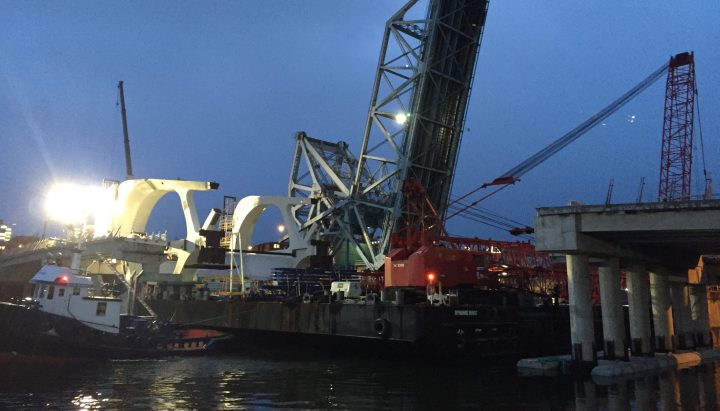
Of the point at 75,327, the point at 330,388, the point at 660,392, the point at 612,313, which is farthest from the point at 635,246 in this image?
the point at 75,327

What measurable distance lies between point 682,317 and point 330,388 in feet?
94.3

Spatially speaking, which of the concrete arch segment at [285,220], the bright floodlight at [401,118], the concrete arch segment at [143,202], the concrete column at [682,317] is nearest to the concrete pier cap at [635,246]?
the concrete column at [682,317]

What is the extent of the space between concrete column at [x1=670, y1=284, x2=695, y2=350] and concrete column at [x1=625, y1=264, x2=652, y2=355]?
9.70 metres

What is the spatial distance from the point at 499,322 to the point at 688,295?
1685 cm

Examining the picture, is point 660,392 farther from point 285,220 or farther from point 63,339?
point 285,220

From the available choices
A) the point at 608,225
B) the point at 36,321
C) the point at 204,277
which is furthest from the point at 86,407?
the point at 204,277

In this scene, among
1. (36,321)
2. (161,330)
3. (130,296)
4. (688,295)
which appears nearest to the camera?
(36,321)

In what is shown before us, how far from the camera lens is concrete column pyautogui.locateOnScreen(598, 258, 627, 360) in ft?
78.9

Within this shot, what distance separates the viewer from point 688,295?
36938mm

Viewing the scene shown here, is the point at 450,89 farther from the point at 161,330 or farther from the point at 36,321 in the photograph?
the point at 36,321

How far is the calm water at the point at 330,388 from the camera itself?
1616 centimetres

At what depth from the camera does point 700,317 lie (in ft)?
123

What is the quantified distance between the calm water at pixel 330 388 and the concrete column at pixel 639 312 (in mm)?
2618

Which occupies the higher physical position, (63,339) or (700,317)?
(700,317)
